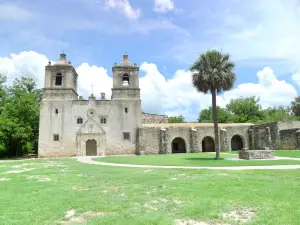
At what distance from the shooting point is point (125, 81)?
109ft

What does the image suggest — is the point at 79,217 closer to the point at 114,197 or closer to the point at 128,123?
the point at 114,197

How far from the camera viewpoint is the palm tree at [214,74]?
20.5m

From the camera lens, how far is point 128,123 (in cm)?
3177

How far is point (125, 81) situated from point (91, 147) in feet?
30.2

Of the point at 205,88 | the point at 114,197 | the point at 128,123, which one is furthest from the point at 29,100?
the point at 114,197

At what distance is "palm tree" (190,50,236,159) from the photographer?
20.5 meters

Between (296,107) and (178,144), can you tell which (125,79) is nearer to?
(178,144)

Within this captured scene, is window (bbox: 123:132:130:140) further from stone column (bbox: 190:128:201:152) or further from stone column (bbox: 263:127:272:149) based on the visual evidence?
stone column (bbox: 263:127:272:149)

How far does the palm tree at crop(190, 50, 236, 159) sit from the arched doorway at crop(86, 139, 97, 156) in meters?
15.7

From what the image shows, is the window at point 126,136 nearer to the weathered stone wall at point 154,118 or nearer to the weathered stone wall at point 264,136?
the weathered stone wall at point 154,118

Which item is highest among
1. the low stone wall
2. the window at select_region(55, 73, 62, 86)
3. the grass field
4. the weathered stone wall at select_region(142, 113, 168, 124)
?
the window at select_region(55, 73, 62, 86)

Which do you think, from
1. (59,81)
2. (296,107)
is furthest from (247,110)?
(59,81)

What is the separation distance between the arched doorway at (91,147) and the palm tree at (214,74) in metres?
15.7

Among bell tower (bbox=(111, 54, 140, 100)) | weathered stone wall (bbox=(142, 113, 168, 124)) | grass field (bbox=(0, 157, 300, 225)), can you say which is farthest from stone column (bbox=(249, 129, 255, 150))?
grass field (bbox=(0, 157, 300, 225))
